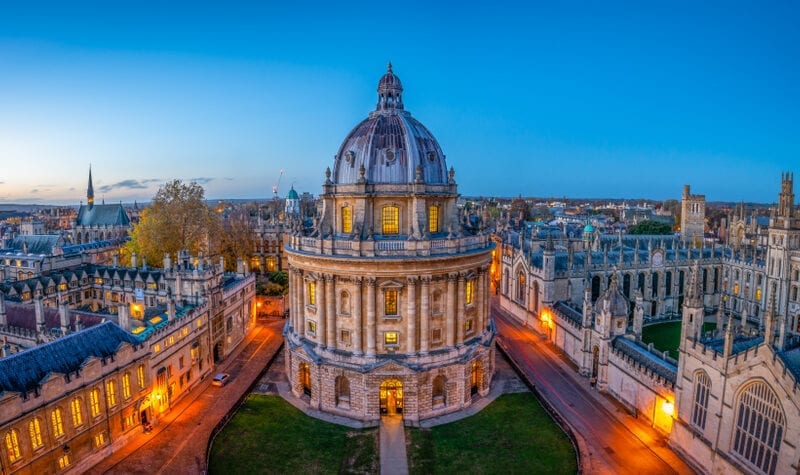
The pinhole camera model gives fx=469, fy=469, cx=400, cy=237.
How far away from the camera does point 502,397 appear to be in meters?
44.3

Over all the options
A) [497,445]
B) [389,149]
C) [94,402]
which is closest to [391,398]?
[497,445]

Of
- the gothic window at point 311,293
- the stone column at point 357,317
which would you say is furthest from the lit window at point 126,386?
the stone column at point 357,317

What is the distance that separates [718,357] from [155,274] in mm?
63747

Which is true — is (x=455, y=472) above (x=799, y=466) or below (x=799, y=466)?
below

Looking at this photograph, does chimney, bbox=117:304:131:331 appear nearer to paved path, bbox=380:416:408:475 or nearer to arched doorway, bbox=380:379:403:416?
arched doorway, bbox=380:379:403:416

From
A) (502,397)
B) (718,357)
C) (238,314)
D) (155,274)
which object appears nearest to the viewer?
(718,357)

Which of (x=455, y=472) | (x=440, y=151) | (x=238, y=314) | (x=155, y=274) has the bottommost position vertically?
(x=455, y=472)

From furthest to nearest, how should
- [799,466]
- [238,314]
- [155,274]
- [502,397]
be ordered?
[155,274] → [238,314] → [502,397] → [799,466]

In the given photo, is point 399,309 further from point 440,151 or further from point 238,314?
point 238,314

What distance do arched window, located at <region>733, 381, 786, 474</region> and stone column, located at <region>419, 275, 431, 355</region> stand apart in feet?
72.4

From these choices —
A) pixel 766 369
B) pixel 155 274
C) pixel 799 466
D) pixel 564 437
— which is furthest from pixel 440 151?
pixel 155 274

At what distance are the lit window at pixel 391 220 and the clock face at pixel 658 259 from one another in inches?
1868

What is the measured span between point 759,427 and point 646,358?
40.5ft

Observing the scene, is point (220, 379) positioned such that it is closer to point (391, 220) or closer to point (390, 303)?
point (390, 303)
